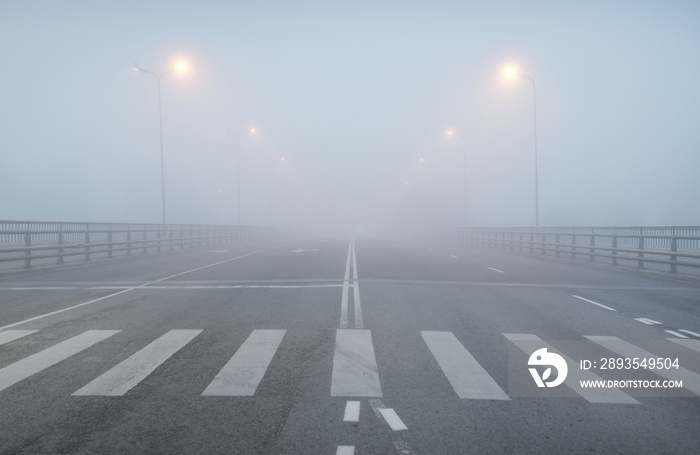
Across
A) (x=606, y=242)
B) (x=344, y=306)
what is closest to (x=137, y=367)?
(x=344, y=306)

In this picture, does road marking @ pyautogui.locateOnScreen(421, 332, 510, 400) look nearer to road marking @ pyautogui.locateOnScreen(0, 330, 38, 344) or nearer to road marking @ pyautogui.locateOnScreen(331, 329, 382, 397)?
road marking @ pyautogui.locateOnScreen(331, 329, 382, 397)

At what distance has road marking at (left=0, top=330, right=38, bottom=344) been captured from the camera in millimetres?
7398

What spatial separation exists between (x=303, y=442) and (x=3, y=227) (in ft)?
66.7

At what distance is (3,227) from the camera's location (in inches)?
→ 773

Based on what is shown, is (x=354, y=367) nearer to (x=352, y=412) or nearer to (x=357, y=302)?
(x=352, y=412)

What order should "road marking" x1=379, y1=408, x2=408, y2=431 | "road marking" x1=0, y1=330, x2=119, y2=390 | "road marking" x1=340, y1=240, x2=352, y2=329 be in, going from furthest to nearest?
"road marking" x1=340, y1=240, x2=352, y2=329, "road marking" x1=0, y1=330, x2=119, y2=390, "road marking" x1=379, y1=408, x2=408, y2=431

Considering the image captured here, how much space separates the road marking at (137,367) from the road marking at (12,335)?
7.02ft

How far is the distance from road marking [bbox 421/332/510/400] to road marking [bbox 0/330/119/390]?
15.4ft

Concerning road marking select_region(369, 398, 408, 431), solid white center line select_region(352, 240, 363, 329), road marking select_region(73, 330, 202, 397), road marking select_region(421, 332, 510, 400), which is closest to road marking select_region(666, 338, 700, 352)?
road marking select_region(421, 332, 510, 400)

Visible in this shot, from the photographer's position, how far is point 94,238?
101 feet

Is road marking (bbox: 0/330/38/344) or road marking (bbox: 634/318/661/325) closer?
road marking (bbox: 0/330/38/344)

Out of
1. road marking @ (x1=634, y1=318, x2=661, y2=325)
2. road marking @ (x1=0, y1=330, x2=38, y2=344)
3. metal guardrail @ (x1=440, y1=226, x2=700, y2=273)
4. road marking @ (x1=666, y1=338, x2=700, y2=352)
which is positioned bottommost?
road marking @ (x1=634, y1=318, x2=661, y2=325)

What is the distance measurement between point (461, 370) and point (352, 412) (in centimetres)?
180

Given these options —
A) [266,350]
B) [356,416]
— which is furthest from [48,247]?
[356,416]
